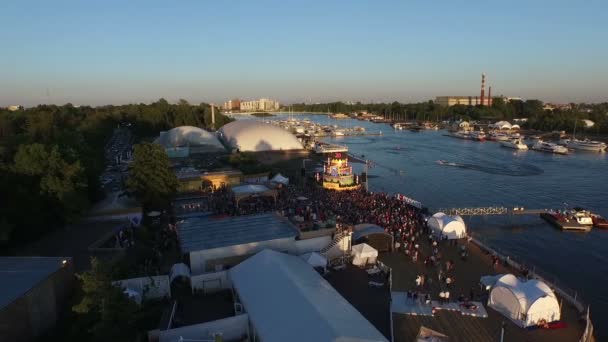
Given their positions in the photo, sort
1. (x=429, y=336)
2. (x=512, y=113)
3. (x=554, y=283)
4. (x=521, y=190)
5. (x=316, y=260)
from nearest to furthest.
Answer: (x=429, y=336) < (x=316, y=260) < (x=554, y=283) < (x=521, y=190) < (x=512, y=113)

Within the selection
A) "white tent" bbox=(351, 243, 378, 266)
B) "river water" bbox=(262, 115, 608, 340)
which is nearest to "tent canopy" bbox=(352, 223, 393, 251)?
"white tent" bbox=(351, 243, 378, 266)

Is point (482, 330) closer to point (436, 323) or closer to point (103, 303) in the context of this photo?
point (436, 323)

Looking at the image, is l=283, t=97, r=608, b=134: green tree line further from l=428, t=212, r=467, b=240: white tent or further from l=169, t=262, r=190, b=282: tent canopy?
l=169, t=262, r=190, b=282: tent canopy

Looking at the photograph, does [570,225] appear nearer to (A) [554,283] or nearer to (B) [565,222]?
(B) [565,222]

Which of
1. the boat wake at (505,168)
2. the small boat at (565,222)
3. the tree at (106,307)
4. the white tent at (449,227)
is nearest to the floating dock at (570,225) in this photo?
the small boat at (565,222)

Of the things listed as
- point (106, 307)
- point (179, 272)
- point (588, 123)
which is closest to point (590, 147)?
point (588, 123)

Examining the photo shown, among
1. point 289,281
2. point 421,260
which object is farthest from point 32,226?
point 421,260
